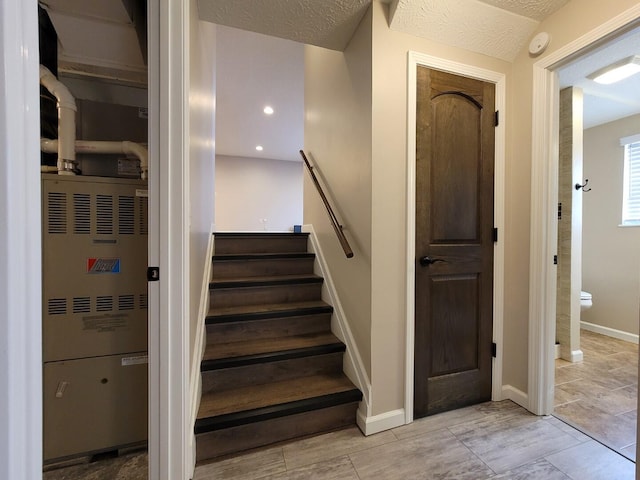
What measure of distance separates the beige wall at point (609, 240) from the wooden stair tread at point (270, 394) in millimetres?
3277

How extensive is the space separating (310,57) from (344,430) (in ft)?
10.2

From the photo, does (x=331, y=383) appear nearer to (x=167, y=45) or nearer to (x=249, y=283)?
(x=249, y=283)

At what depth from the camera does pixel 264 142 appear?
221 inches

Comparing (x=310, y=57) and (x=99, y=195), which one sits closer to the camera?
(x=99, y=195)

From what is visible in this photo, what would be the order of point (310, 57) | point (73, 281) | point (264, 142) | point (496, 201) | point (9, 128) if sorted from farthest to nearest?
point (264, 142) < point (310, 57) < point (496, 201) < point (73, 281) < point (9, 128)

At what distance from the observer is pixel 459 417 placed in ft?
5.71

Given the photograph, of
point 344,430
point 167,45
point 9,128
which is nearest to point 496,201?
point 344,430

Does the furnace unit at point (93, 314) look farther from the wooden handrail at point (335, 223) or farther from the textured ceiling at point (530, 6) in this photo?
the textured ceiling at point (530, 6)

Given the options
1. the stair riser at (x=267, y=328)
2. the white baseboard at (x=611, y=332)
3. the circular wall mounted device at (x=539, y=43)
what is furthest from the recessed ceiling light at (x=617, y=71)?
the stair riser at (x=267, y=328)

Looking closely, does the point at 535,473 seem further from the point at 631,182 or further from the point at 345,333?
the point at 631,182

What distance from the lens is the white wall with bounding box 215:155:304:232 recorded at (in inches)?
249

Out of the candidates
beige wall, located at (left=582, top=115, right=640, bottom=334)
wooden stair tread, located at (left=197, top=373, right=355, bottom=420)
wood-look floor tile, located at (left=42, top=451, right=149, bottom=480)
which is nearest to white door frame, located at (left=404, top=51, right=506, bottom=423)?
wooden stair tread, located at (left=197, top=373, right=355, bottom=420)

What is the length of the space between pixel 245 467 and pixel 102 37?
2493mm

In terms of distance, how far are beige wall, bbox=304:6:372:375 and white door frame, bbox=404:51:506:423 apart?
25 centimetres
